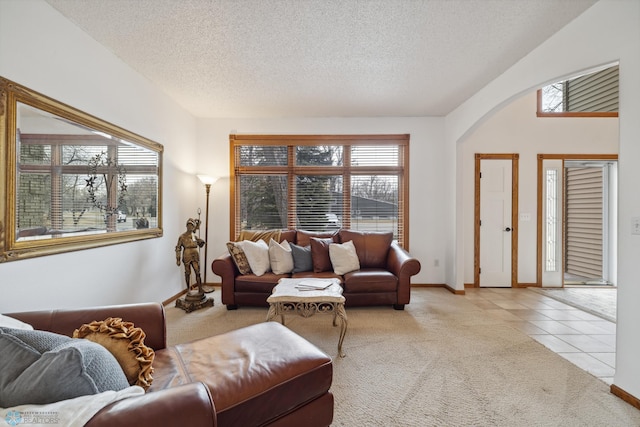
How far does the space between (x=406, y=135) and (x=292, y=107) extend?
186 cm

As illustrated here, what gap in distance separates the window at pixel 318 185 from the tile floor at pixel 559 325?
1548 millimetres

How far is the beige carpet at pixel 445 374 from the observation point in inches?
67.0

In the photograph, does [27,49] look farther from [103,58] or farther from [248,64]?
[248,64]

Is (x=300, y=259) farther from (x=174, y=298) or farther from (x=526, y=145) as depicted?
(x=526, y=145)

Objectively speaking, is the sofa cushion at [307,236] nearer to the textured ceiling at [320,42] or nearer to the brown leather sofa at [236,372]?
the textured ceiling at [320,42]

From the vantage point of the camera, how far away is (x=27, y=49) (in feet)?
6.18

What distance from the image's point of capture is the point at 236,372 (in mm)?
1333

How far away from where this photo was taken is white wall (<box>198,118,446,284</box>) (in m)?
4.57

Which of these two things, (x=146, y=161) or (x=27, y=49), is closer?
(x=27, y=49)

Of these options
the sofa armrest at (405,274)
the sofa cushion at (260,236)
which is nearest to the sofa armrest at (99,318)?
the sofa cushion at (260,236)

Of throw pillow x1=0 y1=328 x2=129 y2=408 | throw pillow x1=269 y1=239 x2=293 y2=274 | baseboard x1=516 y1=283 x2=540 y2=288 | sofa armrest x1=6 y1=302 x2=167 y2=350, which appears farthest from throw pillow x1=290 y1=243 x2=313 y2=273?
baseboard x1=516 y1=283 x2=540 y2=288

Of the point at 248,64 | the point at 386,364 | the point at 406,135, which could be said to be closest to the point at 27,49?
the point at 248,64

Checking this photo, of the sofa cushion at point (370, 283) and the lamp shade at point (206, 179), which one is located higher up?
the lamp shade at point (206, 179)

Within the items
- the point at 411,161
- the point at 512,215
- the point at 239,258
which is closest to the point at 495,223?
the point at 512,215
